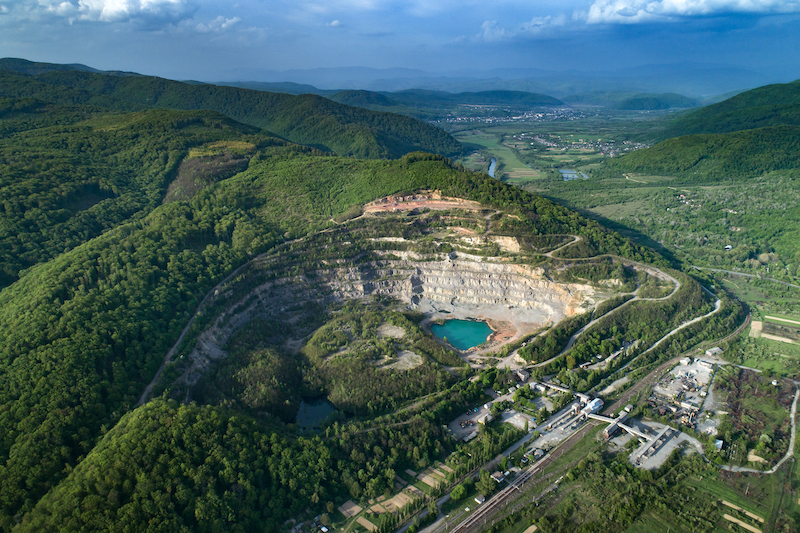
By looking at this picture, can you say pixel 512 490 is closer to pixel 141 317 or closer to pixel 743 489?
pixel 743 489

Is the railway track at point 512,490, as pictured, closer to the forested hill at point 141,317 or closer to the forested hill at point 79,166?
the forested hill at point 141,317

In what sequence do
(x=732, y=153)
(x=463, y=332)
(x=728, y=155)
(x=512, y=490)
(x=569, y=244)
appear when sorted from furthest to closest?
(x=728, y=155) < (x=732, y=153) < (x=569, y=244) < (x=463, y=332) < (x=512, y=490)

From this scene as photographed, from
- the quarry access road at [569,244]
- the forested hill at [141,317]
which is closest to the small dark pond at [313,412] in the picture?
the forested hill at [141,317]

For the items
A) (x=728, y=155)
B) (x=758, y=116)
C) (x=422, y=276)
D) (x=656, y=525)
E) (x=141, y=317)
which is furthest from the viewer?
(x=758, y=116)

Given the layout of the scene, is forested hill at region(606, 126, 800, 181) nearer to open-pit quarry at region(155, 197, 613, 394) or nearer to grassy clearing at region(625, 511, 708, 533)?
open-pit quarry at region(155, 197, 613, 394)

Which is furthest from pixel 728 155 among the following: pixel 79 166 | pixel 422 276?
pixel 79 166

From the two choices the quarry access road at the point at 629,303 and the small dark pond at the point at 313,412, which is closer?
the small dark pond at the point at 313,412

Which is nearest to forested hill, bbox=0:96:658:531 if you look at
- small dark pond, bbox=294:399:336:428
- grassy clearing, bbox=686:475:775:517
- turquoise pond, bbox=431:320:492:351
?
small dark pond, bbox=294:399:336:428

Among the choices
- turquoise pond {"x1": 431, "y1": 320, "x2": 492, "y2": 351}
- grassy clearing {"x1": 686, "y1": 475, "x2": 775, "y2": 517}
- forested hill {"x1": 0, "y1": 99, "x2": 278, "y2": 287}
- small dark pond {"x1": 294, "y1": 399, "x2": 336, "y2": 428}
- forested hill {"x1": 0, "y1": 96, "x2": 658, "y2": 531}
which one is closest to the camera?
forested hill {"x1": 0, "y1": 96, "x2": 658, "y2": 531}
